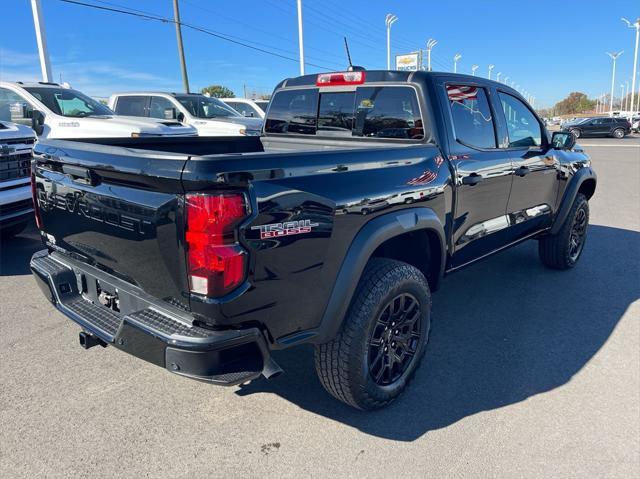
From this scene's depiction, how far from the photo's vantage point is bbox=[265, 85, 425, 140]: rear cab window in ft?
11.2

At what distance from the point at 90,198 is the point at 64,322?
190 cm

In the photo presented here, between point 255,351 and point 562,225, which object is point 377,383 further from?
point 562,225

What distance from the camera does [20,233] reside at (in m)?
6.53

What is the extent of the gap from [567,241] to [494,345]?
208 centimetres

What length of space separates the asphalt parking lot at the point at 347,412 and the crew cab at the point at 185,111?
8.22 metres

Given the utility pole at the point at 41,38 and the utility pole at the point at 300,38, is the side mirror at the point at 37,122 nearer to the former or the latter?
the utility pole at the point at 41,38

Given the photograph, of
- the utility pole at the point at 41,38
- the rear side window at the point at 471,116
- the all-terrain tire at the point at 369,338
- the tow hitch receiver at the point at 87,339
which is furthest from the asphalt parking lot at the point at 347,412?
the utility pole at the point at 41,38

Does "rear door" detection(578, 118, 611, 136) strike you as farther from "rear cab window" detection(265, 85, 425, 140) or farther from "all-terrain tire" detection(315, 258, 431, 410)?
"all-terrain tire" detection(315, 258, 431, 410)

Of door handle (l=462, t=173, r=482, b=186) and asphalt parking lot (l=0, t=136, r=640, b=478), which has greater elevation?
door handle (l=462, t=173, r=482, b=186)

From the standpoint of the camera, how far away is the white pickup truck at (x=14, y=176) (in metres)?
5.25

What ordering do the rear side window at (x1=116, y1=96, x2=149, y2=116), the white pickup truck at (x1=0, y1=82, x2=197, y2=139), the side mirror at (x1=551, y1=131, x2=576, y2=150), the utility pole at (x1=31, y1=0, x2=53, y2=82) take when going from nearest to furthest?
the side mirror at (x1=551, y1=131, x2=576, y2=150), the white pickup truck at (x1=0, y1=82, x2=197, y2=139), the rear side window at (x1=116, y1=96, x2=149, y2=116), the utility pole at (x1=31, y1=0, x2=53, y2=82)

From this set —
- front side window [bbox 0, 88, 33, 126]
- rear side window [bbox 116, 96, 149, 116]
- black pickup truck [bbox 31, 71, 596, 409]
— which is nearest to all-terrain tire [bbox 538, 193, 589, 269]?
black pickup truck [bbox 31, 71, 596, 409]

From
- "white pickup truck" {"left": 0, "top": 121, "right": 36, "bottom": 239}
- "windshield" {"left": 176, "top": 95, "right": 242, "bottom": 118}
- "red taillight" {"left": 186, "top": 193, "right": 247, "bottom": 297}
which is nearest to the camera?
"red taillight" {"left": 186, "top": 193, "right": 247, "bottom": 297}

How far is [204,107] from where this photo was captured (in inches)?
499
